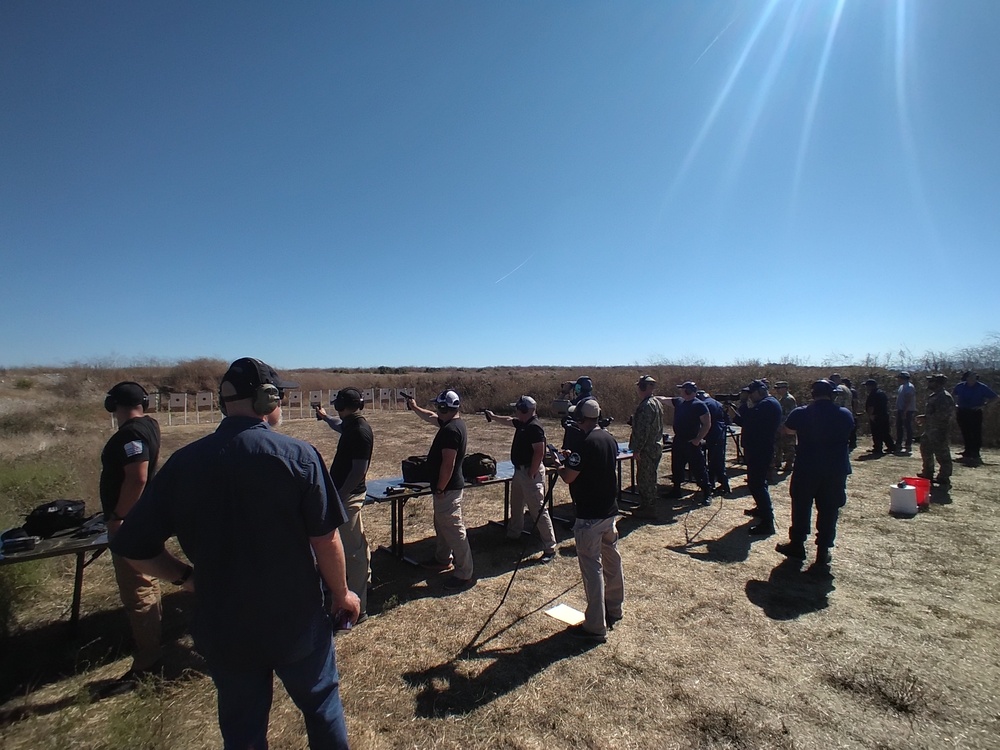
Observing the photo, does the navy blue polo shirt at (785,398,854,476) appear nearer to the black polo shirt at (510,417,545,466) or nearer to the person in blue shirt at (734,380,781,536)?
the person in blue shirt at (734,380,781,536)

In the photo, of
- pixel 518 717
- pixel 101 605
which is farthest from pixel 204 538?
pixel 101 605

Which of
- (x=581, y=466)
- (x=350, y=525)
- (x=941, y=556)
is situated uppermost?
(x=581, y=466)

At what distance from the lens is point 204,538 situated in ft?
5.87

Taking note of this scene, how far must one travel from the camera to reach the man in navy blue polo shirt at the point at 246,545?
179 cm

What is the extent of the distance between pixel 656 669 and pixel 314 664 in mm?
2649

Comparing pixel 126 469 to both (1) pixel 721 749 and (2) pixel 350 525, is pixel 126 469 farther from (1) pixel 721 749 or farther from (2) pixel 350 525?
(1) pixel 721 749

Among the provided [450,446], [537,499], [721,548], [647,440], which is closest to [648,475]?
[647,440]

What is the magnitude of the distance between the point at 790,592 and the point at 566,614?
2.32 meters

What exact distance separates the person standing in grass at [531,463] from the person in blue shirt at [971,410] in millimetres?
10357

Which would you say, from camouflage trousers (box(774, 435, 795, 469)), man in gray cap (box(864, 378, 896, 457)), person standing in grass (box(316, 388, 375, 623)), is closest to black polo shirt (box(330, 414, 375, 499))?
person standing in grass (box(316, 388, 375, 623))

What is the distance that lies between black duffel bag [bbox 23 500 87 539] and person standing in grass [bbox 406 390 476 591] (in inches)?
115

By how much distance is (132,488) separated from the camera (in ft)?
10.1

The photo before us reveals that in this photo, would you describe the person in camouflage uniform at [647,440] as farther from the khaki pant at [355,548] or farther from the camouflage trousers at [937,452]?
the camouflage trousers at [937,452]

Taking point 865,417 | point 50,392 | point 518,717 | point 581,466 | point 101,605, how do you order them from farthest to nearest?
point 50,392, point 865,417, point 101,605, point 581,466, point 518,717
